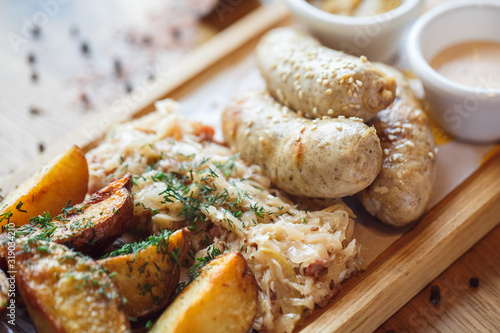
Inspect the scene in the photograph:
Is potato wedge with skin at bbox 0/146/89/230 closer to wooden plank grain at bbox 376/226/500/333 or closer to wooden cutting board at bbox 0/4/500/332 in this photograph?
wooden cutting board at bbox 0/4/500/332

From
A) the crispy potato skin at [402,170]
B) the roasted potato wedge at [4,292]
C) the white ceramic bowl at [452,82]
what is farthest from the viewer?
the white ceramic bowl at [452,82]

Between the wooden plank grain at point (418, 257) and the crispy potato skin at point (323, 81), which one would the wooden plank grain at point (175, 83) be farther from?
the wooden plank grain at point (418, 257)

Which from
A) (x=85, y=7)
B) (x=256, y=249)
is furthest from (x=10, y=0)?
(x=256, y=249)

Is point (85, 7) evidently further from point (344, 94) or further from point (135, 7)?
point (344, 94)

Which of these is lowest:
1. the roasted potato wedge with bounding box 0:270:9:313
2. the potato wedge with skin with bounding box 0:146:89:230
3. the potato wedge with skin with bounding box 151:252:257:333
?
the potato wedge with skin with bounding box 151:252:257:333

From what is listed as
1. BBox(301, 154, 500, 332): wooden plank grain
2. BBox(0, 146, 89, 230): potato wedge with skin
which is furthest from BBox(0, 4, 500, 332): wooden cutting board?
BBox(0, 146, 89, 230): potato wedge with skin

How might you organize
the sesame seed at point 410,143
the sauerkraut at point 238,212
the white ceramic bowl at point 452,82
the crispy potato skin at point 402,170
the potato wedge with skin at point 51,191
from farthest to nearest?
the white ceramic bowl at point 452,82, the sesame seed at point 410,143, the crispy potato skin at point 402,170, the potato wedge with skin at point 51,191, the sauerkraut at point 238,212

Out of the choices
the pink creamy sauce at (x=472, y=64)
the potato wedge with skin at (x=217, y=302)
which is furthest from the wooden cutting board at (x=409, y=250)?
the pink creamy sauce at (x=472, y=64)
